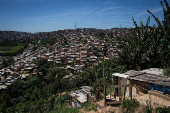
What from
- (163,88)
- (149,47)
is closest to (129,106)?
(163,88)

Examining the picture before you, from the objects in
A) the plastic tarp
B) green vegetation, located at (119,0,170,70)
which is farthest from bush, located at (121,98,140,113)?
green vegetation, located at (119,0,170,70)

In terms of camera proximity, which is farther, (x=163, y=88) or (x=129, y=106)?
(x=163, y=88)

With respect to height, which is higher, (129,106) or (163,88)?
(163,88)

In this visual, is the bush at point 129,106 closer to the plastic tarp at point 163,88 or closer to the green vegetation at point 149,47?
the plastic tarp at point 163,88

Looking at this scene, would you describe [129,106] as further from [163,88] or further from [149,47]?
[149,47]

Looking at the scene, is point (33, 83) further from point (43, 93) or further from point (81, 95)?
point (81, 95)

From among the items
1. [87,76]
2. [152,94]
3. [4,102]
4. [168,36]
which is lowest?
[4,102]

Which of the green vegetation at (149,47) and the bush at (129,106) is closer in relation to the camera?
Answer: the bush at (129,106)

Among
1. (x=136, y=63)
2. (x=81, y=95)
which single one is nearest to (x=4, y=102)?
(x=81, y=95)

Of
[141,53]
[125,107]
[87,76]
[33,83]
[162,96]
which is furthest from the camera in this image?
[33,83]

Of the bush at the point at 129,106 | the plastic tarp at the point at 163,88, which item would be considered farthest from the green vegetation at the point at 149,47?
the bush at the point at 129,106

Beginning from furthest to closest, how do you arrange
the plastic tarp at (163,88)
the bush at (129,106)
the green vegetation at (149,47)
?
the green vegetation at (149,47)
the plastic tarp at (163,88)
the bush at (129,106)
